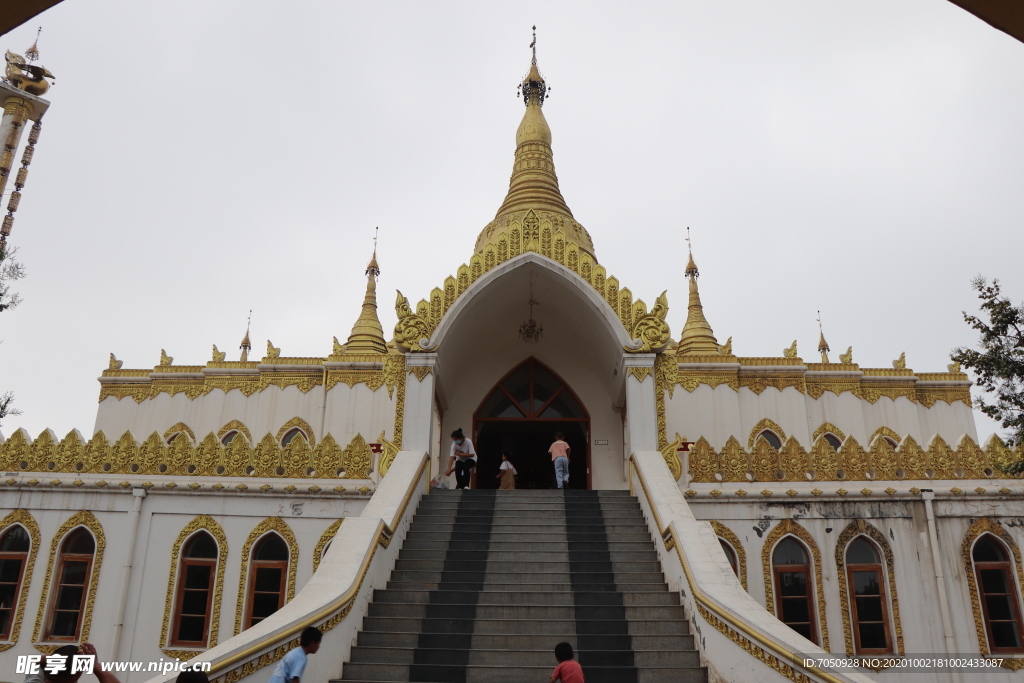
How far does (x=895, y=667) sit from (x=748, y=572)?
2339 mm

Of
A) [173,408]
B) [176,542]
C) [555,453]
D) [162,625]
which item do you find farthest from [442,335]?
[173,408]

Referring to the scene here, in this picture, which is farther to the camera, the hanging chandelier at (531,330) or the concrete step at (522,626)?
the hanging chandelier at (531,330)

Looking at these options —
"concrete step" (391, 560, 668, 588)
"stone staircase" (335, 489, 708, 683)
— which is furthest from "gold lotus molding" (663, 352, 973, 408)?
"concrete step" (391, 560, 668, 588)

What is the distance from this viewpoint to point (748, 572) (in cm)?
1177

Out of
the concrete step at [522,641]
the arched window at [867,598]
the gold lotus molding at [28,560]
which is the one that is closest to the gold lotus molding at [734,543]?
the arched window at [867,598]

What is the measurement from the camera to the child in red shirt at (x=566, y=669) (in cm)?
612

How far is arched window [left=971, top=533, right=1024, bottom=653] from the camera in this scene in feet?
36.9

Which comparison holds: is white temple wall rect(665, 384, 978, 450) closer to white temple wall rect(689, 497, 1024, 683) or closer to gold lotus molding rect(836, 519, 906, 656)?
white temple wall rect(689, 497, 1024, 683)

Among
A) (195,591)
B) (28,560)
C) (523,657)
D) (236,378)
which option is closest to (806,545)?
(523,657)

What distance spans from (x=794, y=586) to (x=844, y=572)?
0.76m

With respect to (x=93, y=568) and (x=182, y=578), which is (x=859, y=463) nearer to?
(x=182, y=578)

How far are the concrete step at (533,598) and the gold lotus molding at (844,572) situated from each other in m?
4.20

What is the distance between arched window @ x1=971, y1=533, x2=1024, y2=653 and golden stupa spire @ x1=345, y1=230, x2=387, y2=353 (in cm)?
1780

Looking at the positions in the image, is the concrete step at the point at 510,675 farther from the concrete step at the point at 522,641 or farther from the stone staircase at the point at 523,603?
the concrete step at the point at 522,641
